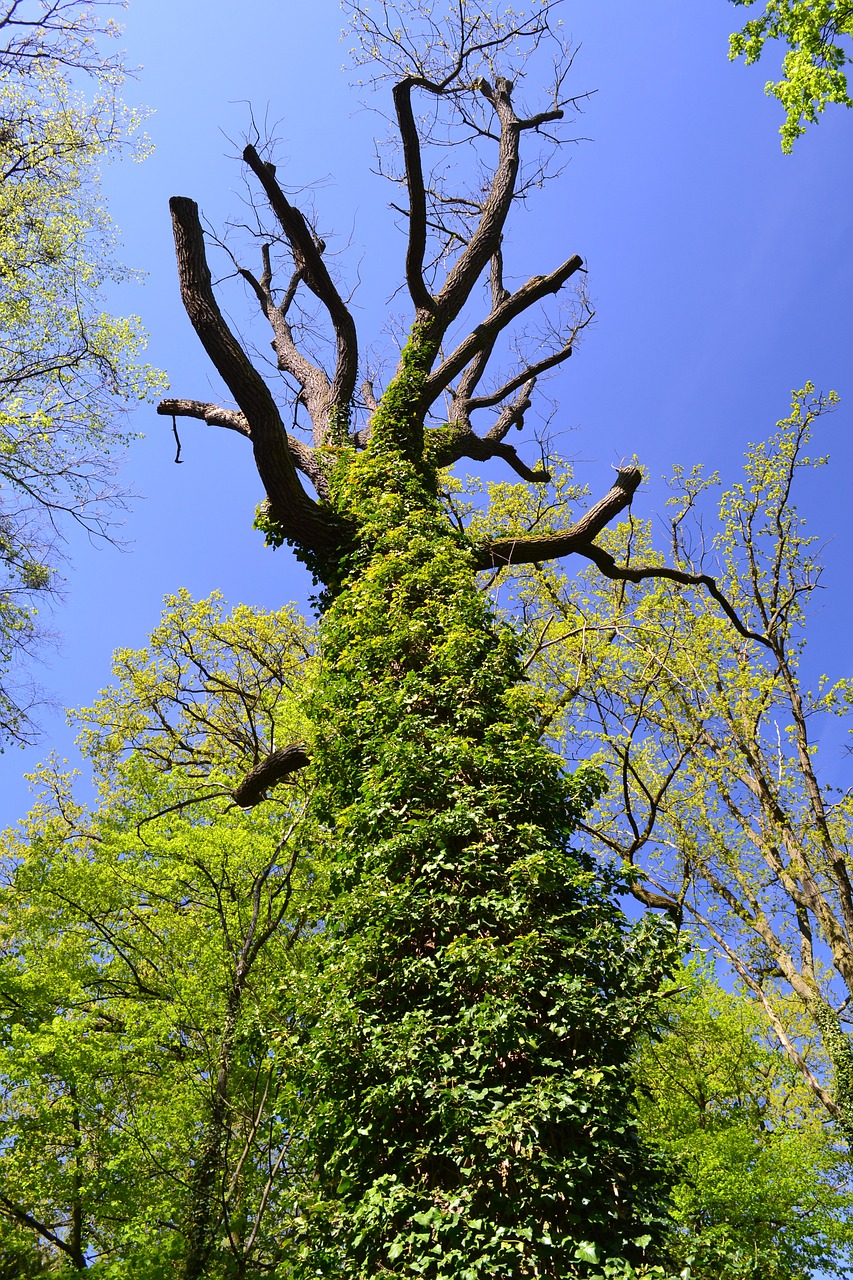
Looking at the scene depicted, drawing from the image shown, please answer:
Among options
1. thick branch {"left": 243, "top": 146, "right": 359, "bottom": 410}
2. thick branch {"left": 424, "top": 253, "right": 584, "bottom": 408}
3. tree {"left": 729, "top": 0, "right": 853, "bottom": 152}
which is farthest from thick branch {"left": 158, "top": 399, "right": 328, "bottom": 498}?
tree {"left": 729, "top": 0, "right": 853, "bottom": 152}

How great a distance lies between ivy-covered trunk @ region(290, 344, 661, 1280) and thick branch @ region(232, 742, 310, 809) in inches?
47.7

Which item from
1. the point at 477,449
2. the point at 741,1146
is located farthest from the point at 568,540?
the point at 741,1146

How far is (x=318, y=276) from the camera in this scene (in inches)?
295

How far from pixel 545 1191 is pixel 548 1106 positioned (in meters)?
0.25

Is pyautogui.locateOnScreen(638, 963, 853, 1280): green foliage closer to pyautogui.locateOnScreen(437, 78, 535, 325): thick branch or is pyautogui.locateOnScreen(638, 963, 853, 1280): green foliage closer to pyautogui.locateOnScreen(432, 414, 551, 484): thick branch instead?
pyautogui.locateOnScreen(432, 414, 551, 484): thick branch

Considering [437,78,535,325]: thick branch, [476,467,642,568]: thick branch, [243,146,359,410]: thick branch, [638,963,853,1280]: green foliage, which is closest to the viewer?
[243,146,359,410]: thick branch

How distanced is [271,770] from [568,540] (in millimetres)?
3623

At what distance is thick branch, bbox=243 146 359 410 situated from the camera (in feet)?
22.2

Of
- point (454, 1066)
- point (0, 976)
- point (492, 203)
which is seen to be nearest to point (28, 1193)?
point (0, 976)

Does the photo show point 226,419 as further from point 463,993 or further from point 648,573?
point 463,993

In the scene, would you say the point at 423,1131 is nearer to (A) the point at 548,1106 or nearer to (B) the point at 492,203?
(A) the point at 548,1106

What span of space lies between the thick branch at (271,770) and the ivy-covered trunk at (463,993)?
1212mm

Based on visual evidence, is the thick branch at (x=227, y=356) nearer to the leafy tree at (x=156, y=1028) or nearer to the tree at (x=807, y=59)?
the leafy tree at (x=156, y=1028)

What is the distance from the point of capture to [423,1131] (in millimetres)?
2967
